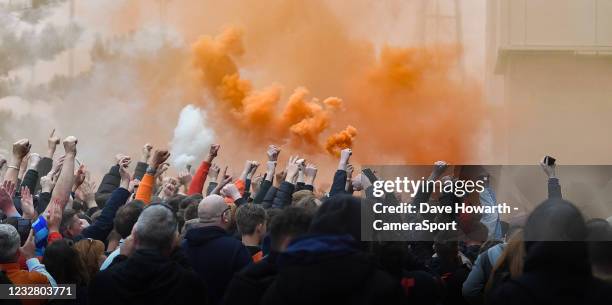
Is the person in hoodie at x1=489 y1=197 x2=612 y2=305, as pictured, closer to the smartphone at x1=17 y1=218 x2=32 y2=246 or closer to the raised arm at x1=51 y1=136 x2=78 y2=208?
the smartphone at x1=17 y1=218 x2=32 y2=246

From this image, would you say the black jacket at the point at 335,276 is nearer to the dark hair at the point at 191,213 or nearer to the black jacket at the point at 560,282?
the black jacket at the point at 560,282

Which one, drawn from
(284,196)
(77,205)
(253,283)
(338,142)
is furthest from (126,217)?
(338,142)

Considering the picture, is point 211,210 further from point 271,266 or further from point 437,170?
point 437,170

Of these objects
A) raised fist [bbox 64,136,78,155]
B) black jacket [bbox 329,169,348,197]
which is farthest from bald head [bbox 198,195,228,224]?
raised fist [bbox 64,136,78,155]

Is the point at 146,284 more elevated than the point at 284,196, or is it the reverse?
the point at 284,196

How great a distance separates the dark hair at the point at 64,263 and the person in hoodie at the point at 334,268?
1947mm

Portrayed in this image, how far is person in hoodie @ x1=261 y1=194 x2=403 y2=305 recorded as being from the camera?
4148mm

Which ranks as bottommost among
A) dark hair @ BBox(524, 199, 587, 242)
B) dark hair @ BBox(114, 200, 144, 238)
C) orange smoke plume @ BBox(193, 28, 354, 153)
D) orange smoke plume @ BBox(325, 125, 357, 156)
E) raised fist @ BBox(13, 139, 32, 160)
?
dark hair @ BBox(524, 199, 587, 242)

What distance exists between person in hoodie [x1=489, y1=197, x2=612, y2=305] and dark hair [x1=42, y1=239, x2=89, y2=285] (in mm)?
2849

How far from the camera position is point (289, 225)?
16.1 ft

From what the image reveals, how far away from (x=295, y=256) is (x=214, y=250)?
5.99 ft

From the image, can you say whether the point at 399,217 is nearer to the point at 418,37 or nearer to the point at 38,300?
the point at 38,300

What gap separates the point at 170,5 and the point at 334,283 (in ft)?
82.2

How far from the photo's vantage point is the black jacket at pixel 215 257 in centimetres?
593
